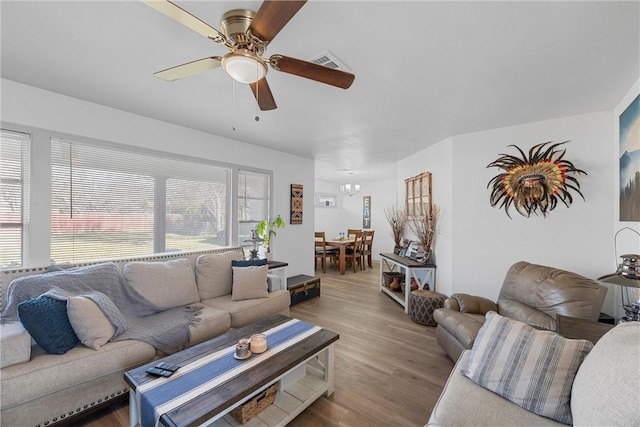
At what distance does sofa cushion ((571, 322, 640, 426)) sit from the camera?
2.82ft

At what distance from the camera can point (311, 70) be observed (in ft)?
4.73

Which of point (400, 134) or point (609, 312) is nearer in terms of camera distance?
point (609, 312)

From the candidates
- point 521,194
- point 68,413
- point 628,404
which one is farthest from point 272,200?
point 628,404

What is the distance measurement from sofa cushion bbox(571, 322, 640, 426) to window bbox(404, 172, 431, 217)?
2.96m

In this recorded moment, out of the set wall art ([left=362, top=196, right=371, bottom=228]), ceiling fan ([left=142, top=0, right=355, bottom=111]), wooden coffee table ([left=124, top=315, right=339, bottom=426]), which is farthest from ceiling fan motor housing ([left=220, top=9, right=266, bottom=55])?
wall art ([left=362, top=196, right=371, bottom=228])

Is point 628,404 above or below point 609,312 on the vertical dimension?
above

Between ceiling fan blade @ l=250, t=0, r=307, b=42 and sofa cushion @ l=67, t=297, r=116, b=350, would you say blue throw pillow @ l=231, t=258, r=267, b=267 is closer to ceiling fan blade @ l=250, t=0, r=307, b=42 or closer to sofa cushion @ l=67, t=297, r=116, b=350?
sofa cushion @ l=67, t=297, r=116, b=350

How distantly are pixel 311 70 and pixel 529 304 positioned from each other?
8.66ft

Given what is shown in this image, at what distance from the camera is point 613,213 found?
2611 millimetres

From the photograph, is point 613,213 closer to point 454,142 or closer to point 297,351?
point 454,142

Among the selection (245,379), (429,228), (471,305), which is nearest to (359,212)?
(429,228)

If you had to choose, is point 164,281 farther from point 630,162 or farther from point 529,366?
point 630,162

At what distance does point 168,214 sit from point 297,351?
242 cm

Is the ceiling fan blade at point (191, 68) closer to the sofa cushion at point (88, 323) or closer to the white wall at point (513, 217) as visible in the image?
the sofa cushion at point (88, 323)
